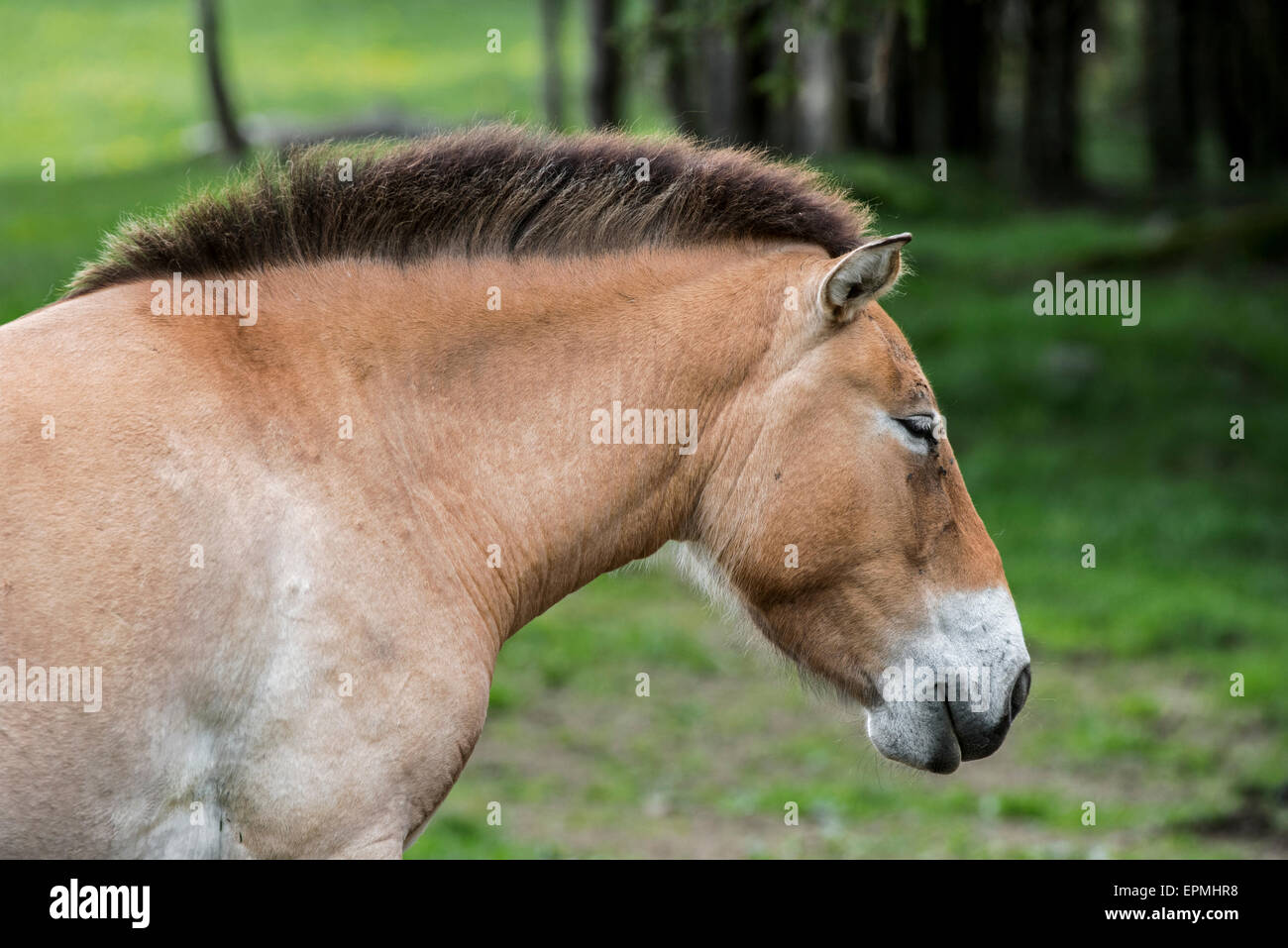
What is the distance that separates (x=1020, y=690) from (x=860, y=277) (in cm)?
134

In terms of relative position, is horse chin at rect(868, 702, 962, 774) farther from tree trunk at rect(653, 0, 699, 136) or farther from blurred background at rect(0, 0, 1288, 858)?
tree trunk at rect(653, 0, 699, 136)

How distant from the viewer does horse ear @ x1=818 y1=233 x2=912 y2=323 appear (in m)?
3.62

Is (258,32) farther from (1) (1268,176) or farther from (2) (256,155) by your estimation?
(2) (256,155)

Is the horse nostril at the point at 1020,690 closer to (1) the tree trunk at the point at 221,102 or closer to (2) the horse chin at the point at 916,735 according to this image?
(2) the horse chin at the point at 916,735

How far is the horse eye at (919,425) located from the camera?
3867mm

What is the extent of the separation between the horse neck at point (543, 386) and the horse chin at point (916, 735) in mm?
905

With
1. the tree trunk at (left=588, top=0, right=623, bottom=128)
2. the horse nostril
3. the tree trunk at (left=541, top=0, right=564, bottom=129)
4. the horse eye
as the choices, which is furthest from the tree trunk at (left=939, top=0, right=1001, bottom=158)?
the horse nostril

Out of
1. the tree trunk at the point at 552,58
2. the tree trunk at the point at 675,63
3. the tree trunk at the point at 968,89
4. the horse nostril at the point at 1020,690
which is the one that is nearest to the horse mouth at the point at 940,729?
the horse nostril at the point at 1020,690

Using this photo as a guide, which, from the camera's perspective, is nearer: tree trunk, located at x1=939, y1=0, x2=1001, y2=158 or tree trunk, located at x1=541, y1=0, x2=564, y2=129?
tree trunk, located at x1=541, y1=0, x2=564, y2=129

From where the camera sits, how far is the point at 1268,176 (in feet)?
77.4
